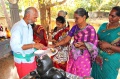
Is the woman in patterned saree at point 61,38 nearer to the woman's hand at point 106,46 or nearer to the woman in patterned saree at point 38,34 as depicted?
the woman in patterned saree at point 38,34

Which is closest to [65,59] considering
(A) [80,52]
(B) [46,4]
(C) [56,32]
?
(C) [56,32]

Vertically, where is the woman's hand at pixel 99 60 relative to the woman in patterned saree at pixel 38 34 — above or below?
below

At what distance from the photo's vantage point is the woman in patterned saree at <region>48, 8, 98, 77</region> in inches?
70.2

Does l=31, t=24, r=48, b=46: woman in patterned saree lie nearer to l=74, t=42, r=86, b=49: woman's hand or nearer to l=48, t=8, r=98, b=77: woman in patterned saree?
l=48, t=8, r=98, b=77: woman in patterned saree

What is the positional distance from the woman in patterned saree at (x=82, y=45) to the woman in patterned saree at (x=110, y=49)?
0.14m

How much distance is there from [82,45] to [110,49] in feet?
1.14

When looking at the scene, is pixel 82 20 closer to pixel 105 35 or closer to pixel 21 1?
pixel 105 35

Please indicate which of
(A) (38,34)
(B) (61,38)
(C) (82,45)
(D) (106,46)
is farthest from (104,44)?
(A) (38,34)

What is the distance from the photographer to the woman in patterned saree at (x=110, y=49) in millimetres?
1750

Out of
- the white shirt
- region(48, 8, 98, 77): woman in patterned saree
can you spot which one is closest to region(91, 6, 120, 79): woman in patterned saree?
region(48, 8, 98, 77): woman in patterned saree

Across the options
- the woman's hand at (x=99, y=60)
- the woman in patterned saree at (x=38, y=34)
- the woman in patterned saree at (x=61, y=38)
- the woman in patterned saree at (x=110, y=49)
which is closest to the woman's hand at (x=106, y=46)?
the woman in patterned saree at (x=110, y=49)

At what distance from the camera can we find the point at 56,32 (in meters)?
2.57

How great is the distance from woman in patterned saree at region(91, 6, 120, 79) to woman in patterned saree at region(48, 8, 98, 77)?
0.46 feet

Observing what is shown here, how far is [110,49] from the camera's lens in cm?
180
